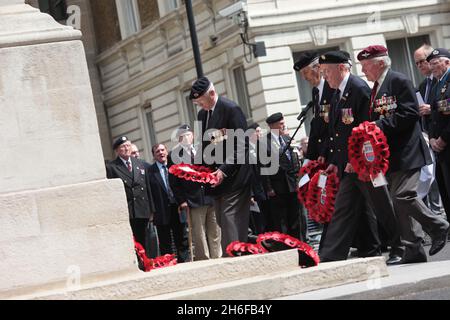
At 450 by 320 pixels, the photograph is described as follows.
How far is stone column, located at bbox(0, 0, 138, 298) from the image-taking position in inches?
307

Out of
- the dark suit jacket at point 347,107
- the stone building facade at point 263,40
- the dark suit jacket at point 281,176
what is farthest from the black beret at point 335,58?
the stone building facade at point 263,40

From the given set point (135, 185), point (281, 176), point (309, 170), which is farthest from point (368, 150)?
point (135, 185)

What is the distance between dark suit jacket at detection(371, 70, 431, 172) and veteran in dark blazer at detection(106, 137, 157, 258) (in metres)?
6.10

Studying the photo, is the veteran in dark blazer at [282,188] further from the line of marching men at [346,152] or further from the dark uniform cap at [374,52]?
the dark uniform cap at [374,52]

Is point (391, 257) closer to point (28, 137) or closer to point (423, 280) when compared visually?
point (423, 280)

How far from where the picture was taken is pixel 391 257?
1031 centimetres

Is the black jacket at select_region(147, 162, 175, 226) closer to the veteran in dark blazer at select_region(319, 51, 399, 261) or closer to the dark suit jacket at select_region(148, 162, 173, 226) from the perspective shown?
the dark suit jacket at select_region(148, 162, 173, 226)

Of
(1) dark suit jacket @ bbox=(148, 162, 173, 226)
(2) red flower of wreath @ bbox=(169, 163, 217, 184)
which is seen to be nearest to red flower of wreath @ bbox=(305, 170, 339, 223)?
(2) red flower of wreath @ bbox=(169, 163, 217, 184)

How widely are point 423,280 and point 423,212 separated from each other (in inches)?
98.4

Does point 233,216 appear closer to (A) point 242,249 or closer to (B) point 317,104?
(B) point 317,104

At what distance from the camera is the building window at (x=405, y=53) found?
93.5 ft

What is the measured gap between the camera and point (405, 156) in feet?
32.2

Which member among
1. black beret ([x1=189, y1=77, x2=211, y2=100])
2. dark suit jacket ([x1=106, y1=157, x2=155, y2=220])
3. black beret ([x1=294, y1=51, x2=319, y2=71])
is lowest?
dark suit jacket ([x1=106, y1=157, x2=155, y2=220])
